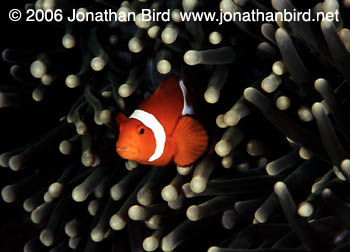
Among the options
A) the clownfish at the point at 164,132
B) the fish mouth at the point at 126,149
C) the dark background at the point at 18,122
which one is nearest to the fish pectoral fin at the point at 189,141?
the clownfish at the point at 164,132

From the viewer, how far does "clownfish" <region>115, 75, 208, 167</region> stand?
991mm

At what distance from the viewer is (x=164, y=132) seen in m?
1.07

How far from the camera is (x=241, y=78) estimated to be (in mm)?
1085

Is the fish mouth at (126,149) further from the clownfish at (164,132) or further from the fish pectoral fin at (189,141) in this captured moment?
the fish pectoral fin at (189,141)

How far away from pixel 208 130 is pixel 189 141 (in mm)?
95

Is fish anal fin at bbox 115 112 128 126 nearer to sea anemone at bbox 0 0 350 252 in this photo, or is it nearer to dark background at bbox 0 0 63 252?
sea anemone at bbox 0 0 350 252

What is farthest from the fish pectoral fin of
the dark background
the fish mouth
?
the dark background

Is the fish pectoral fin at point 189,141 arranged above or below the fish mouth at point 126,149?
below

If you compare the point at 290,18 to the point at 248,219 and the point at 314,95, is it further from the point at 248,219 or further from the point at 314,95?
the point at 248,219

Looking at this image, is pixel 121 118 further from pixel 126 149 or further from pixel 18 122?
pixel 18 122

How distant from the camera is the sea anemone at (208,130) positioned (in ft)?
2.69

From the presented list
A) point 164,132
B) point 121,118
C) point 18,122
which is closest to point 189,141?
point 164,132

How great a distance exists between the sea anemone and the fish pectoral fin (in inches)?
1.2

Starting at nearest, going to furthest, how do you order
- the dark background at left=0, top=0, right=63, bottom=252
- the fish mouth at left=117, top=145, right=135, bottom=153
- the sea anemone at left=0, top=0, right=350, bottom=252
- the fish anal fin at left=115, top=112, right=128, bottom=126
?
1. the sea anemone at left=0, top=0, right=350, bottom=252
2. the fish mouth at left=117, top=145, right=135, bottom=153
3. the fish anal fin at left=115, top=112, right=128, bottom=126
4. the dark background at left=0, top=0, right=63, bottom=252
